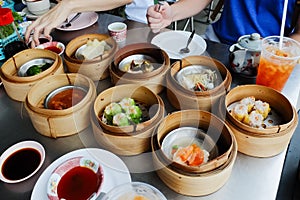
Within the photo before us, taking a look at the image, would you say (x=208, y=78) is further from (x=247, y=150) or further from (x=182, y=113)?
(x=247, y=150)

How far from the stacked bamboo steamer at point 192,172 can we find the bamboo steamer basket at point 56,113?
0.36 metres

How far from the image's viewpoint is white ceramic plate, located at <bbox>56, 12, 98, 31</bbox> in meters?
2.11

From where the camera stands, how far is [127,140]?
125 cm

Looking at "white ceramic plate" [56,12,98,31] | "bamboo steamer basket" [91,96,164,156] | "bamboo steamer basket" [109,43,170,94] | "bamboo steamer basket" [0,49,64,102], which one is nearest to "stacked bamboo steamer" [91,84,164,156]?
"bamboo steamer basket" [91,96,164,156]

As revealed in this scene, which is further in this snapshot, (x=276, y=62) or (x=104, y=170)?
(x=276, y=62)

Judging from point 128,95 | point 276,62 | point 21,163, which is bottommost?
point 21,163

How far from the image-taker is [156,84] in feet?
5.14

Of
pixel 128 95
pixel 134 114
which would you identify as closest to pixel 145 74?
pixel 128 95

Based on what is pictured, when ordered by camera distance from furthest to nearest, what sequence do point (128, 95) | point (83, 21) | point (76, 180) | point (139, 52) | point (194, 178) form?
point (83, 21), point (139, 52), point (128, 95), point (76, 180), point (194, 178)

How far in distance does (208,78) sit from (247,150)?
1.42 ft

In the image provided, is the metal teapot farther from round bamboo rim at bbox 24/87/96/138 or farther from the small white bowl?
the small white bowl

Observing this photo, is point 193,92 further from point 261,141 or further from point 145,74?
point 261,141

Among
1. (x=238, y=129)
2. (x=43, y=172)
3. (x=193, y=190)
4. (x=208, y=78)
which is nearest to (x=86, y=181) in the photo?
(x=43, y=172)

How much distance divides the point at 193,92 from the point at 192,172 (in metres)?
0.44
